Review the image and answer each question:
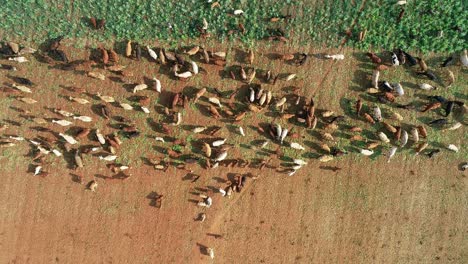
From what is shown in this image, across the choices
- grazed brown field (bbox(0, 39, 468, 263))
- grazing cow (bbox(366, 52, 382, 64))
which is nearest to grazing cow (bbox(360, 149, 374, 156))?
grazed brown field (bbox(0, 39, 468, 263))

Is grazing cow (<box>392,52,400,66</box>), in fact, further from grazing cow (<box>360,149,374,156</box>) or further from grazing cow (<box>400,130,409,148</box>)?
grazing cow (<box>360,149,374,156</box>)

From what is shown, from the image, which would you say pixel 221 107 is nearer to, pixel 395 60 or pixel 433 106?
pixel 395 60

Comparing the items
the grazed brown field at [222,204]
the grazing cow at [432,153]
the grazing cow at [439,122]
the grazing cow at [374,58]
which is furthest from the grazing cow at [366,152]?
the grazing cow at [374,58]

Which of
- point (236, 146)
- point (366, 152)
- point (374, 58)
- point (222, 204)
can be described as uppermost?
point (374, 58)

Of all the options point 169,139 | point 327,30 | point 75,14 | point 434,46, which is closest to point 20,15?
point 75,14

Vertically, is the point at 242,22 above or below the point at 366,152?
above

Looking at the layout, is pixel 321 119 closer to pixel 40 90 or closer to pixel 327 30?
pixel 327 30

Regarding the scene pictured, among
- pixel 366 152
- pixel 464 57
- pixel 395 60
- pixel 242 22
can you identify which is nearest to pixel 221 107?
pixel 242 22
